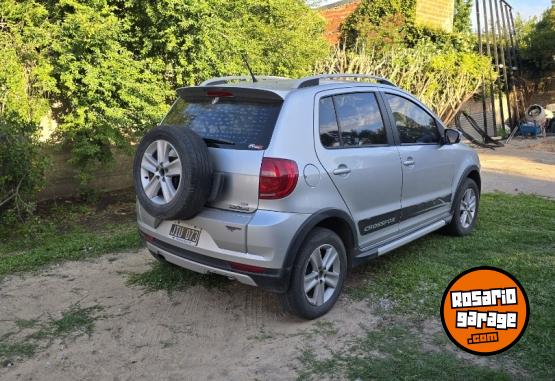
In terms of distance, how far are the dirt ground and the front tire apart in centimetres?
589

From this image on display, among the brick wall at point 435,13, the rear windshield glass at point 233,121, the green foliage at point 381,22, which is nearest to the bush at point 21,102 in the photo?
the rear windshield glass at point 233,121

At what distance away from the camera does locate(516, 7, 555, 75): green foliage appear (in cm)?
1991

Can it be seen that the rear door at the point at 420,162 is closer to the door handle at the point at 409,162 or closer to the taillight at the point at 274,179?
the door handle at the point at 409,162

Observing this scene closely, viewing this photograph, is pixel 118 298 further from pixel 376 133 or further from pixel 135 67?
pixel 135 67

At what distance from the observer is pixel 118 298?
4215mm

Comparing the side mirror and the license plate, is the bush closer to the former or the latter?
the license plate

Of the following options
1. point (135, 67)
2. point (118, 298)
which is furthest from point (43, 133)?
point (118, 298)

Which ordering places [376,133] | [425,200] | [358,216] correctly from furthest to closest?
[425,200]
[376,133]
[358,216]

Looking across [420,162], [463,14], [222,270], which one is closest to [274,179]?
[222,270]

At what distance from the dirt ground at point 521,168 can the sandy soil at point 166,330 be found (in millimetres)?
6251

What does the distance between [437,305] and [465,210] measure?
7.14 feet

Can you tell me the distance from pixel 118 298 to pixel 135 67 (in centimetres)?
341

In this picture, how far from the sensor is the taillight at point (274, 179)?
3367 mm

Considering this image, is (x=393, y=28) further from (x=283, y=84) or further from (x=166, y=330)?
(x=166, y=330)
